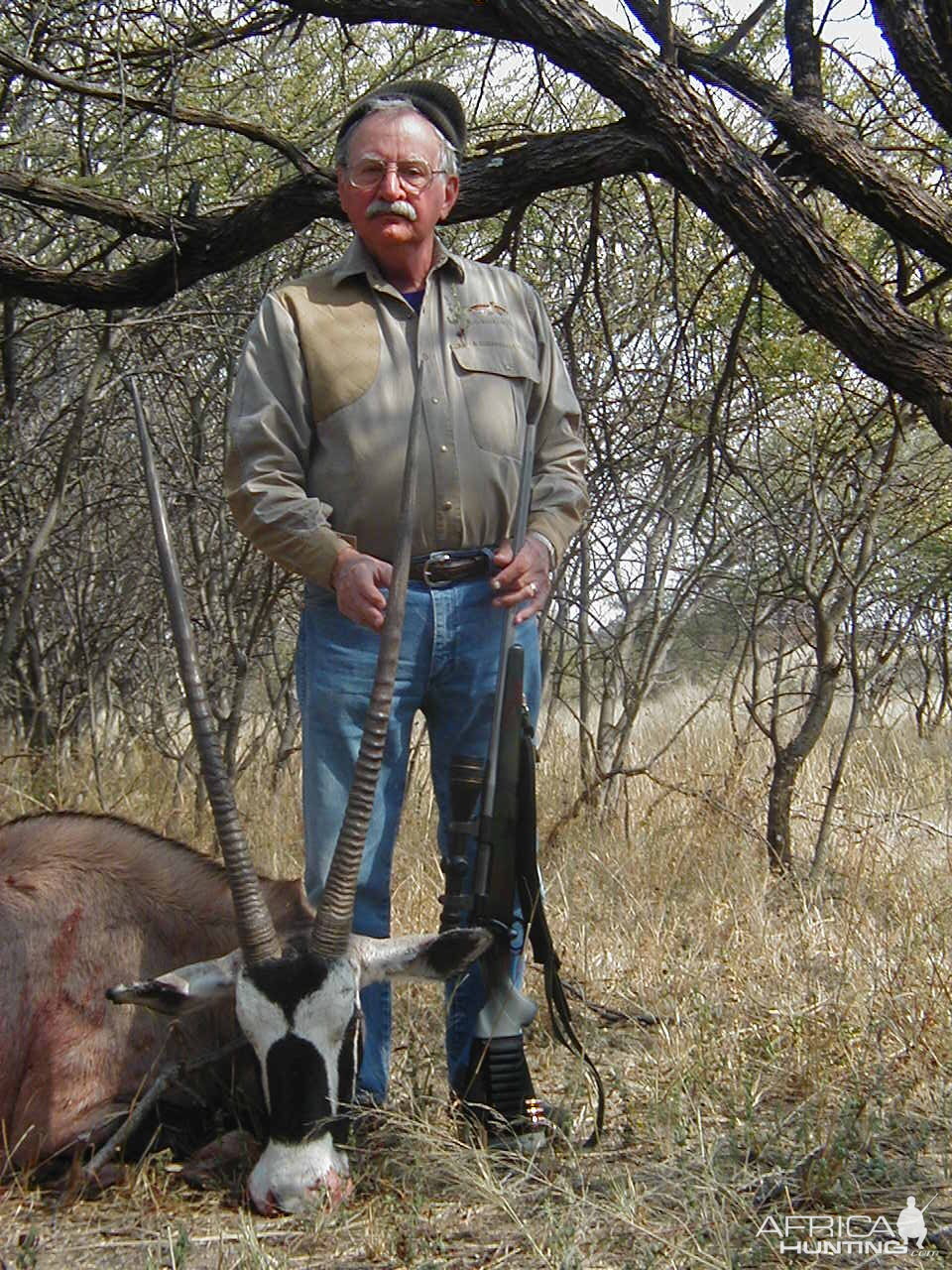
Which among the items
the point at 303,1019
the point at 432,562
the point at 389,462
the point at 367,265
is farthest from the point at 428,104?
the point at 303,1019

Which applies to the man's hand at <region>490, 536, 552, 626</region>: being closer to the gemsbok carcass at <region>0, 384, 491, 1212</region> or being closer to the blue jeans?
the blue jeans

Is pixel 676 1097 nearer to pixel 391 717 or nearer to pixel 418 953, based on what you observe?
pixel 418 953

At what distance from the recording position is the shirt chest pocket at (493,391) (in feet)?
10.5

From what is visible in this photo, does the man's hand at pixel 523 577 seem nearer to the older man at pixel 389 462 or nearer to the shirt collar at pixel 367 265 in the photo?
the older man at pixel 389 462

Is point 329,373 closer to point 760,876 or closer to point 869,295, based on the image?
point 869,295

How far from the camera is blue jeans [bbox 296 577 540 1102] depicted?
3.19 meters

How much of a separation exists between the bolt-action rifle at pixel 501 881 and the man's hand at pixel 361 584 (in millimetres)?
316

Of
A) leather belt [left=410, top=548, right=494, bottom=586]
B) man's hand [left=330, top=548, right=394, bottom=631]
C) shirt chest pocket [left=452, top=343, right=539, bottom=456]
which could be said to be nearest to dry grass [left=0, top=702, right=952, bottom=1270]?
man's hand [left=330, top=548, right=394, bottom=631]

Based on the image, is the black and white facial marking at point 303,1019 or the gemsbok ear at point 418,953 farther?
the gemsbok ear at point 418,953

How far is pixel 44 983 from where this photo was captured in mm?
3352

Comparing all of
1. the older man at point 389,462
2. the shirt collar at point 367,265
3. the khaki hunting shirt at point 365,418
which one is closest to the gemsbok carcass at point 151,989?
the older man at point 389,462

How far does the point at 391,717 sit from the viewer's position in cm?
319

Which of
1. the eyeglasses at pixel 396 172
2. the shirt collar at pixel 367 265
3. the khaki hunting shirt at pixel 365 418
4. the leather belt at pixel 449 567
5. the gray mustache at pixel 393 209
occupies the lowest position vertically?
the leather belt at pixel 449 567

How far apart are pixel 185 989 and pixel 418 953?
518 mm
